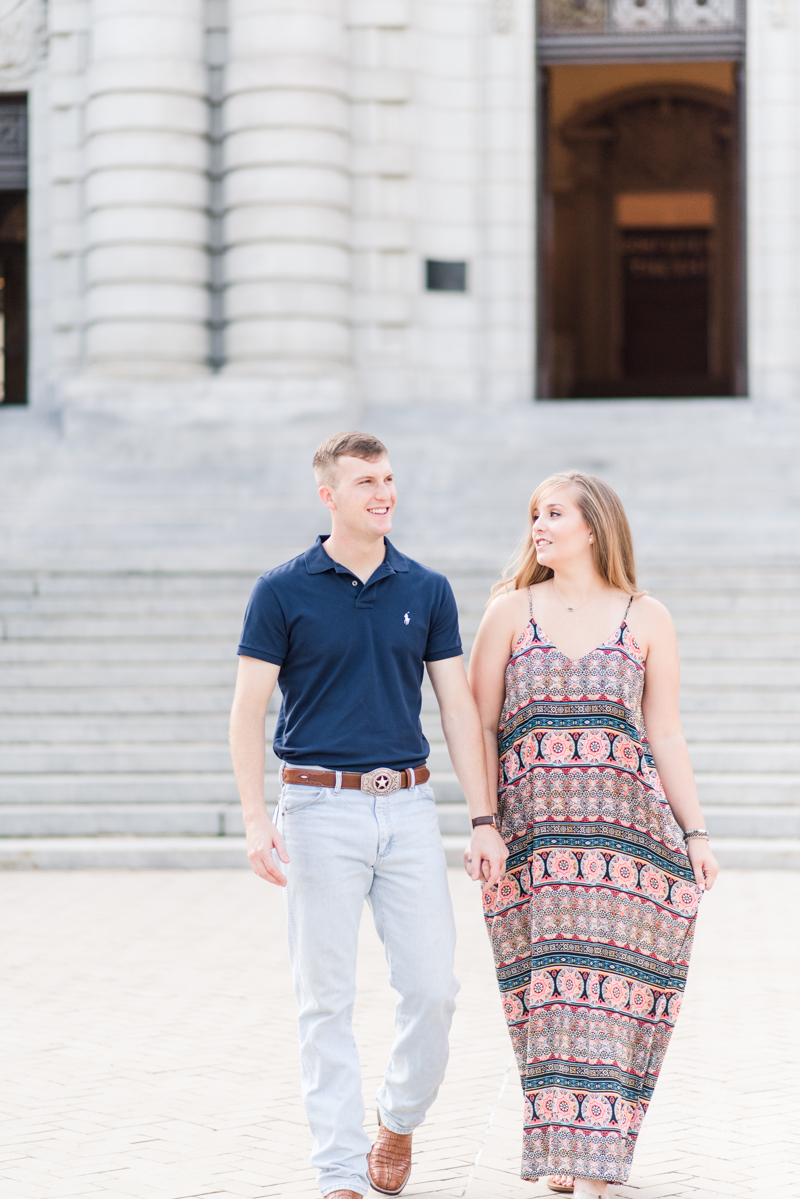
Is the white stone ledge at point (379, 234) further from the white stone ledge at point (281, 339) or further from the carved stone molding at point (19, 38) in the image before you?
the carved stone molding at point (19, 38)

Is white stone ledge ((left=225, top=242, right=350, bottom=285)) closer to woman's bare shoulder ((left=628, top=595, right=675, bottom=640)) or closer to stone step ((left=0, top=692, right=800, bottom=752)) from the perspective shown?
stone step ((left=0, top=692, right=800, bottom=752))

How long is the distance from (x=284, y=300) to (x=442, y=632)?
11.9 meters

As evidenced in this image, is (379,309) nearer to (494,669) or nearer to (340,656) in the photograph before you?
(494,669)

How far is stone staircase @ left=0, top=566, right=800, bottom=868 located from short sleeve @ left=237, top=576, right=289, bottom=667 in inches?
185

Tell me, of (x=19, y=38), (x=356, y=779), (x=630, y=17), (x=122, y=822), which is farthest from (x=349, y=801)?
(x=19, y=38)

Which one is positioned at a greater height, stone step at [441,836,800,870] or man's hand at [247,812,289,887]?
man's hand at [247,812,289,887]

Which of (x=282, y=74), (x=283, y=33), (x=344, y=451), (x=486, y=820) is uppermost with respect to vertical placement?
(x=283, y=33)

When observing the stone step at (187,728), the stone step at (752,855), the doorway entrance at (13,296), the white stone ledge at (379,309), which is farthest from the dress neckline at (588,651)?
the doorway entrance at (13,296)

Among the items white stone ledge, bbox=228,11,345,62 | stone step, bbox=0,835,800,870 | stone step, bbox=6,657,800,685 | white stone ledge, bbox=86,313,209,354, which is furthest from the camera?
white stone ledge, bbox=86,313,209,354

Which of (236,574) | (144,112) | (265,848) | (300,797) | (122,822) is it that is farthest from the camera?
(144,112)

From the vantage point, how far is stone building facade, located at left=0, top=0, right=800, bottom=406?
15625 mm

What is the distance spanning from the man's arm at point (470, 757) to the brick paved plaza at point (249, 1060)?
2.82ft

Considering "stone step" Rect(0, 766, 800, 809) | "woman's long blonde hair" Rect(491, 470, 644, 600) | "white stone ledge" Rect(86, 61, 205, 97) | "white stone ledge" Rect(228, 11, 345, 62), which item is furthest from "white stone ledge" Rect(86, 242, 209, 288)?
"woman's long blonde hair" Rect(491, 470, 644, 600)

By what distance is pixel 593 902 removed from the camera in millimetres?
4109
